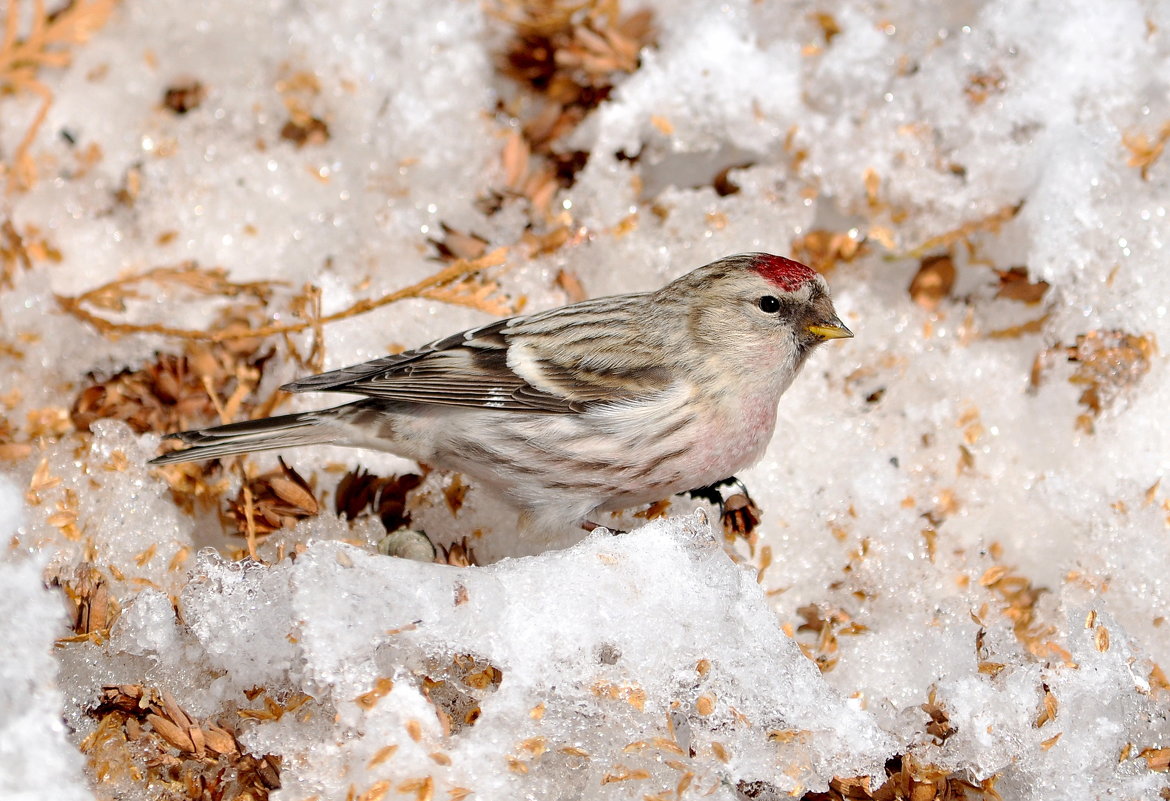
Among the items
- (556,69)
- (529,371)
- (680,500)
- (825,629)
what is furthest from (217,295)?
(825,629)

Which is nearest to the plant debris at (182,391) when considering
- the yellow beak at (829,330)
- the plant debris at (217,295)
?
the plant debris at (217,295)

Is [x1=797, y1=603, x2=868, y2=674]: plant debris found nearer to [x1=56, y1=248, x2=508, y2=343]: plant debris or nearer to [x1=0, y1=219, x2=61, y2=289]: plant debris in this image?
[x1=56, y1=248, x2=508, y2=343]: plant debris

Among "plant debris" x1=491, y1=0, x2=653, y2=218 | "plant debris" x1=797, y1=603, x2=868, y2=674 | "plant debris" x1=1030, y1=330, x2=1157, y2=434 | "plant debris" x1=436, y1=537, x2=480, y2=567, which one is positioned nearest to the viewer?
"plant debris" x1=797, y1=603, x2=868, y2=674

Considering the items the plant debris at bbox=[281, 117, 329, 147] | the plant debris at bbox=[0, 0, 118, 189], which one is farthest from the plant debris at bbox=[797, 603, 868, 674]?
the plant debris at bbox=[0, 0, 118, 189]

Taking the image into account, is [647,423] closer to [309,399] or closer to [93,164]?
[309,399]

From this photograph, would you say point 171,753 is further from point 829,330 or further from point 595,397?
point 829,330

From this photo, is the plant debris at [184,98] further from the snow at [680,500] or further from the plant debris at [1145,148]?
the plant debris at [1145,148]

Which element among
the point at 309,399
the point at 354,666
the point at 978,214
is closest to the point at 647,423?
the point at 354,666
